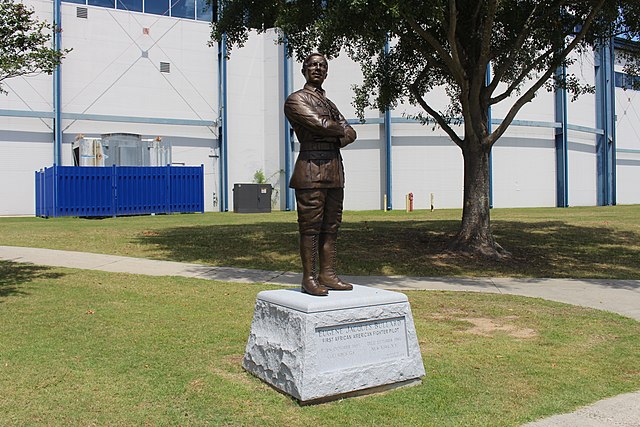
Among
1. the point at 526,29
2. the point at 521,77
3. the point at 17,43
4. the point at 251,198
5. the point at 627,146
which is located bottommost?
the point at 251,198

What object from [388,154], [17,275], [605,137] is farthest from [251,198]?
[605,137]

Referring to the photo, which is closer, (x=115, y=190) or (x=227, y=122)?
(x=115, y=190)

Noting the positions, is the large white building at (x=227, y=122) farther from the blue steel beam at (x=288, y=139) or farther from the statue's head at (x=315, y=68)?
the statue's head at (x=315, y=68)

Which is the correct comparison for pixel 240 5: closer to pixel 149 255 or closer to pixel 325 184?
pixel 149 255

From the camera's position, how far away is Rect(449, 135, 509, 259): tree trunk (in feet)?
46.4

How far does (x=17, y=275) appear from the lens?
35.4 feet

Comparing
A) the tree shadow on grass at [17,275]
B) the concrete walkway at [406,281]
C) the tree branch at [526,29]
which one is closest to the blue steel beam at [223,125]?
the concrete walkway at [406,281]

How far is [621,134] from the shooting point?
42.0m

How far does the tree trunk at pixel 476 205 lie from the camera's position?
14133 millimetres

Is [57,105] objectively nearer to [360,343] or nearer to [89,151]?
[89,151]

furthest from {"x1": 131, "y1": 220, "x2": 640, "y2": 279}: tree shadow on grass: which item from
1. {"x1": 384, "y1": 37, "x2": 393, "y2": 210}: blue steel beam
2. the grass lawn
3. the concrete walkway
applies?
{"x1": 384, "y1": 37, "x2": 393, "y2": 210}: blue steel beam

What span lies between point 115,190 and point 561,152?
24.7 meters

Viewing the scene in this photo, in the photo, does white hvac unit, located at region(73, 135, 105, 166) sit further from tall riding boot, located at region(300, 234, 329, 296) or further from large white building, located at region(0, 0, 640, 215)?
tall riding boot, located at region(300, 234, 329, 296)

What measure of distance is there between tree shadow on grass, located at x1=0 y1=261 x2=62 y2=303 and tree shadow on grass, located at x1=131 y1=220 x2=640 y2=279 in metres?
2.93
